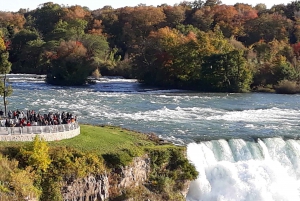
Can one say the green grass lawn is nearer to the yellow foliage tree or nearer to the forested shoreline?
the yellow foliage tree

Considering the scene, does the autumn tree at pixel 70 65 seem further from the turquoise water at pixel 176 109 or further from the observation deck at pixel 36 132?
the observation deck at pixel 36 132

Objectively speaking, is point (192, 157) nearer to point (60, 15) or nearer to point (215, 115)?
point (215, 115)

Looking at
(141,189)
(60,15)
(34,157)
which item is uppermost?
(60,15)

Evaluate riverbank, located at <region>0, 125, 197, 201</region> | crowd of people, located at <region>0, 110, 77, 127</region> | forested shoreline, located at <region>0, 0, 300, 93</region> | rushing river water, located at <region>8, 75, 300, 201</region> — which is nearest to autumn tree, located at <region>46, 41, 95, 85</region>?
forested shoreline, located at <region>0, 0, 300, 93</region>

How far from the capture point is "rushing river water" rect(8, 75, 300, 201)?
92.3 ft

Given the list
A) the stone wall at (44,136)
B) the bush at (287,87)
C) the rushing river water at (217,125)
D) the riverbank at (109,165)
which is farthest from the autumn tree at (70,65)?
the stone wall at (44,136)

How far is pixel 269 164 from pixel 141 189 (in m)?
9.06

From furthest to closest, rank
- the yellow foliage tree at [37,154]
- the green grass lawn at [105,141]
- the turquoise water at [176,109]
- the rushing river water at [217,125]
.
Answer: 1. the turquoise water at [176,109]
2. the rushing river water at [217,125]
3. the green grass lawn at [105,141]
4. the yellow foliage tree at [37,154]

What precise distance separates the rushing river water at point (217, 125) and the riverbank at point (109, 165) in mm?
1827

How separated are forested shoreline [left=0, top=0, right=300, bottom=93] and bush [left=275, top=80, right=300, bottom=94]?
13 cm

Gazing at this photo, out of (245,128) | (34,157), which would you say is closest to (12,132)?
(34,157)

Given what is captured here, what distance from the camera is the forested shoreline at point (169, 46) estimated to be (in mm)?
66875

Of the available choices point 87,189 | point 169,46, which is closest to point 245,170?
point 87,189

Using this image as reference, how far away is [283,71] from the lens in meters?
66.7
